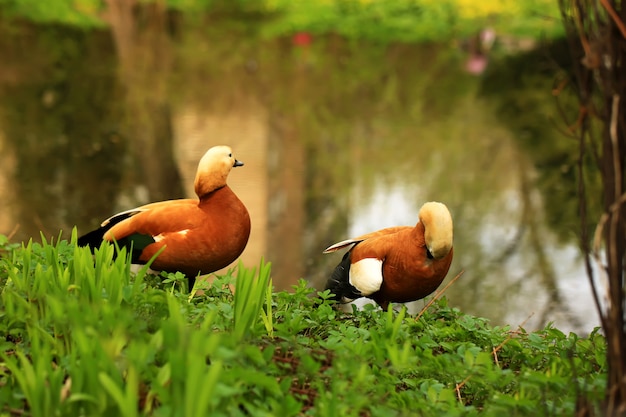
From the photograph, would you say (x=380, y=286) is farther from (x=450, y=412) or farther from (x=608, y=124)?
(x=608, y=124)

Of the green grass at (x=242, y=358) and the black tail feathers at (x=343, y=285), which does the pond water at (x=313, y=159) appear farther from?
the green grass at (x=242, y=358)

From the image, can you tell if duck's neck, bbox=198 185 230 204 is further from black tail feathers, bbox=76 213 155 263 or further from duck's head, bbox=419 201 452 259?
duck's head, bbox=419 201 452 259

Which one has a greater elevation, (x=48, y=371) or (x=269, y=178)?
(x=48, y=371)

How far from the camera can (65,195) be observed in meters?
7.19

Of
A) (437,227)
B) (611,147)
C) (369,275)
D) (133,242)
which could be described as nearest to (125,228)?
(133,242)

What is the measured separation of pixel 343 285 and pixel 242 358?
1.21 metres

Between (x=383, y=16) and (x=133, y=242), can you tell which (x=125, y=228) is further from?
(x=383, y=16)

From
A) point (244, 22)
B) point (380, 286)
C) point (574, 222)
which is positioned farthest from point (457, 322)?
point (244, 22)

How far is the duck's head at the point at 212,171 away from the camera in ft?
11.8

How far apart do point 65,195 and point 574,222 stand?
4.09 m

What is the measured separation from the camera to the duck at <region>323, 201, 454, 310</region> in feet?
10.7

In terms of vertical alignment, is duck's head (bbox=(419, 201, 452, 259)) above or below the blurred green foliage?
below

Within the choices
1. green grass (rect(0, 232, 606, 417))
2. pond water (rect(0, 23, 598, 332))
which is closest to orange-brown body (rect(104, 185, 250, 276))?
green grass (rect(0, 232, 606, 417))

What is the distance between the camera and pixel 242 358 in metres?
2.49
